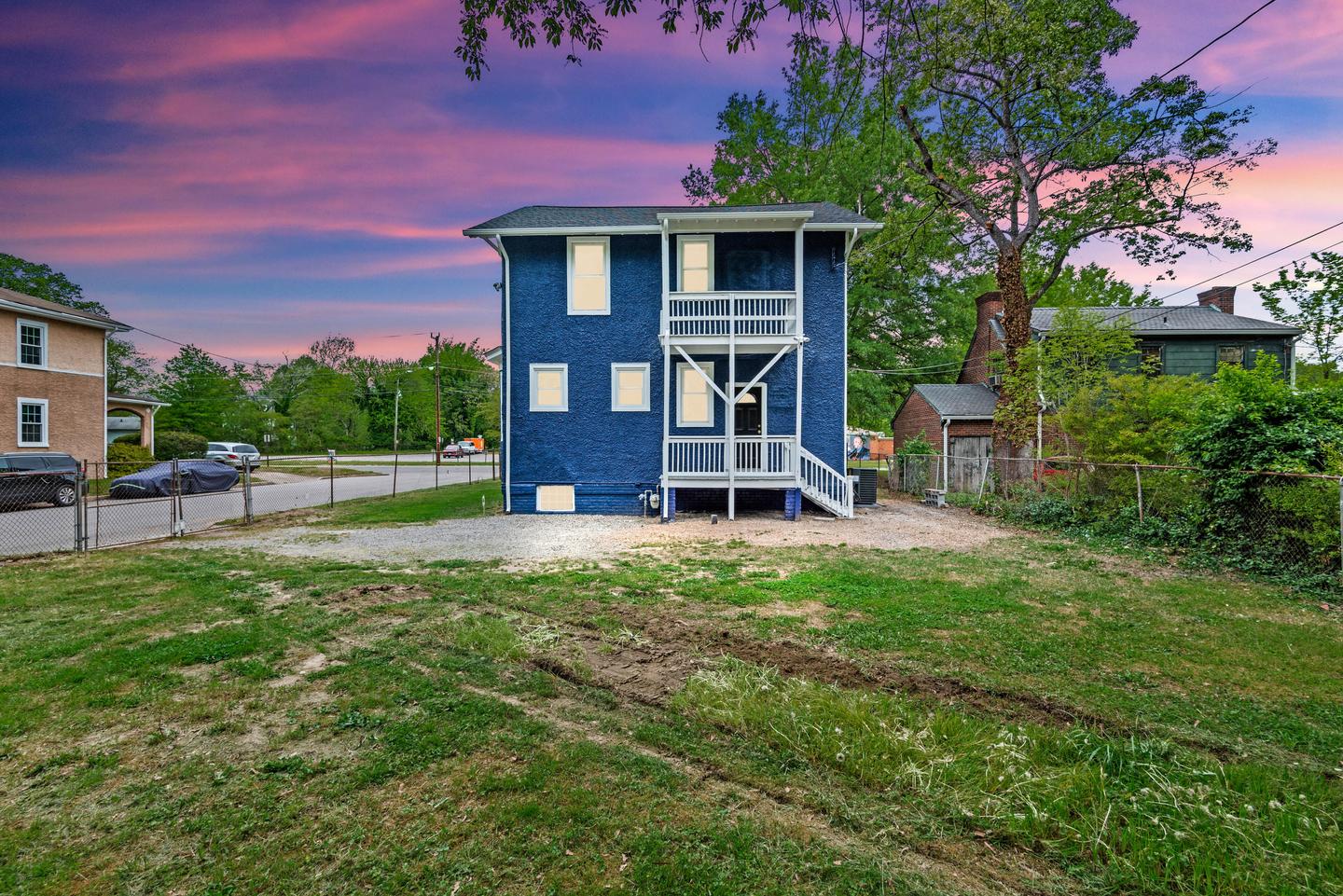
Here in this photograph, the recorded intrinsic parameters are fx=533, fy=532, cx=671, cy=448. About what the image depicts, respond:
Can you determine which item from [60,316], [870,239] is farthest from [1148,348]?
[60,316]

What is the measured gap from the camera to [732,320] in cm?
1244

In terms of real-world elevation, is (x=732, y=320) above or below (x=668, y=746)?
above

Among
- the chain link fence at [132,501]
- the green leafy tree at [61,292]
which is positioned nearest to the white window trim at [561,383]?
the chain link fence at [132,501]

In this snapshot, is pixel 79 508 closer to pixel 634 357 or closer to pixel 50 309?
pixel 634 357

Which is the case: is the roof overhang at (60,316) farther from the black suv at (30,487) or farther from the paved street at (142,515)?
the paved street at (142,515)

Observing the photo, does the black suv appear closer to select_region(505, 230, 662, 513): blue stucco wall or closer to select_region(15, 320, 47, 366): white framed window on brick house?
select_region(15, 320, 47, 366): white framed window on brick house

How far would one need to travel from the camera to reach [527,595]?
20.3 feet

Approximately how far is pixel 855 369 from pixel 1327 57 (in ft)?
47.8

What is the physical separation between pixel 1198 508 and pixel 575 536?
33.7ft

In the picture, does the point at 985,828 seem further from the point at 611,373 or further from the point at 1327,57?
the point at 1327,57

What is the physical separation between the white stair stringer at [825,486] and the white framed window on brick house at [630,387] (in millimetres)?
4203

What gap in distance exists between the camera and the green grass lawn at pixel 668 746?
2.20 m

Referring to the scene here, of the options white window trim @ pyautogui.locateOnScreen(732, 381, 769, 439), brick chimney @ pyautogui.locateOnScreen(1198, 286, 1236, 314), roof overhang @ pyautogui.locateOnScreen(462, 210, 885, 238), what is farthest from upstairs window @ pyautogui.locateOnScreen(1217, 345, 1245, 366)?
white window trim @ pyautogui.locateOnScreen(732, 381, 769, 439)

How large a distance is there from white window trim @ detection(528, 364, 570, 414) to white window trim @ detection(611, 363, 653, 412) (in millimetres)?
1168
